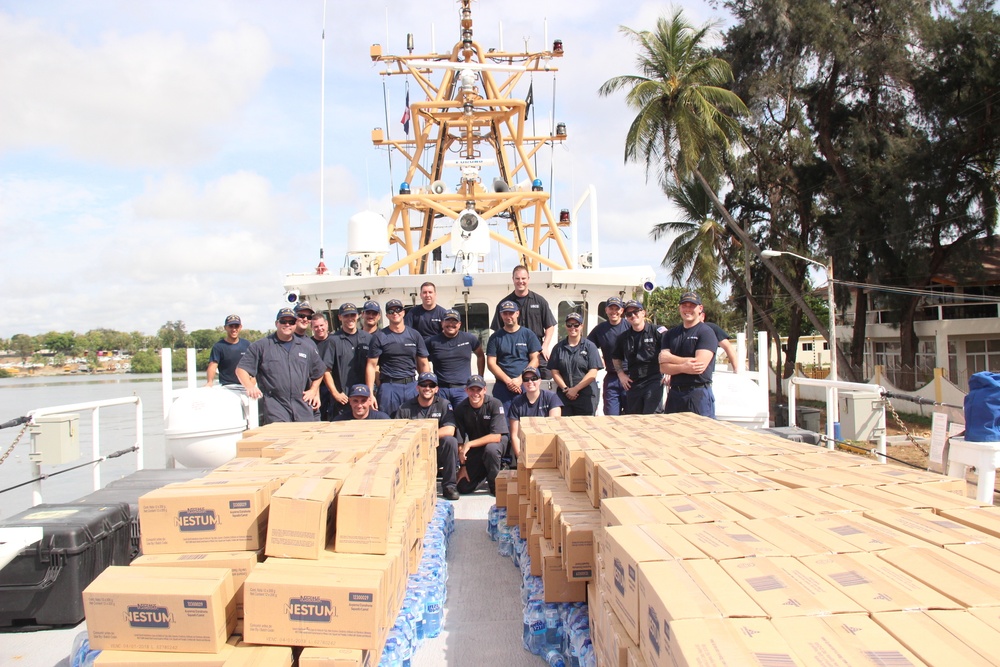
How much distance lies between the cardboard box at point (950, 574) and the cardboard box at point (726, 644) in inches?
18.0

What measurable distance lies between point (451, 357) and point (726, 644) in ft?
15.6

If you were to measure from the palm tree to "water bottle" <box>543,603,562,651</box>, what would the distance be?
62.4ft

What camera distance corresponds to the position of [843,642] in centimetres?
153

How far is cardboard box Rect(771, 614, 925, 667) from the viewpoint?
1459 millimetres

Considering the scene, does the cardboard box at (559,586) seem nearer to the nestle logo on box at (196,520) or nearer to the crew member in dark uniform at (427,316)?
the nestle logo on box at (196,520)

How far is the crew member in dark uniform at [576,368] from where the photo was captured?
618 cm

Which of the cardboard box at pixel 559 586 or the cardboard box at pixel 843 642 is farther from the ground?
the cardboard box at pixel 843 642

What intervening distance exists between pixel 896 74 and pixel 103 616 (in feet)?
78.4

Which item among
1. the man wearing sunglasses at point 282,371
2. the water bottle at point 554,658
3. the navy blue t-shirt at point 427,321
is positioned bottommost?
the water bottle at point 554,658

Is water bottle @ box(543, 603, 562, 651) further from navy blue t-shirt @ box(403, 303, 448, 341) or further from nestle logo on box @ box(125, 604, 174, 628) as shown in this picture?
navy blue t-shirt @ box(403, 303, 448, 341)

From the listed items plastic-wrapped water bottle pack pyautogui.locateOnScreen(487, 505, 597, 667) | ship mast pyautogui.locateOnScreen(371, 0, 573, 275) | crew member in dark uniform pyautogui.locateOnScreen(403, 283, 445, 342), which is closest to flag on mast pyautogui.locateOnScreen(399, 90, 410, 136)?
ship mast pyautogui.locateOnScreen(371, 0, 573, 275)

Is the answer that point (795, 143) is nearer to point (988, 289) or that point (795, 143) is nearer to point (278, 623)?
point (988, 289)

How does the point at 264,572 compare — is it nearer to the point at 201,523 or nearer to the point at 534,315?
the point at 201,523

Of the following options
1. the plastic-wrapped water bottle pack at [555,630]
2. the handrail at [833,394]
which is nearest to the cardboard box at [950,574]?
the plastic-wrapped water bottle pack at [555,630]
